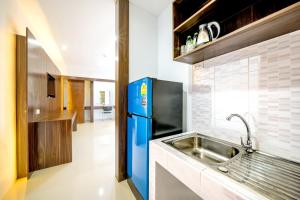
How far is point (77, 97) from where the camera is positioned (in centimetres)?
616

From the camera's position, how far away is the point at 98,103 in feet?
25.6

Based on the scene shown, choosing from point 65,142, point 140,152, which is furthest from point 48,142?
point 140,152

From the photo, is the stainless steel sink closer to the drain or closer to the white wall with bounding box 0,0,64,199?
the drain

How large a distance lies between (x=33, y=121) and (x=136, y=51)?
6.61ft

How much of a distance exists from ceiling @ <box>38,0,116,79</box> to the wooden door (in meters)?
1.43

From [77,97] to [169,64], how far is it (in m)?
5.76

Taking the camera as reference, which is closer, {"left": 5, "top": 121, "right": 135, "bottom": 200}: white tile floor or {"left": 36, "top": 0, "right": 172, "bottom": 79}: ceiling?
{"left": 5, "top": 121, "right": 135, "bottom": 200}: white tile floor

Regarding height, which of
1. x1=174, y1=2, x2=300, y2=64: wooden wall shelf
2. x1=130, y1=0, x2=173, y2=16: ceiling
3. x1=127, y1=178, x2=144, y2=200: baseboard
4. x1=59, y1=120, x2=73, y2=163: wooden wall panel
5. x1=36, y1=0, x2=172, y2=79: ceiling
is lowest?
x1=127, y1=178, x2=144, y2=200: baseboard

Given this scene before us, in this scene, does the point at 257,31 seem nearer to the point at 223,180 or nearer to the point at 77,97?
the point at 223,180

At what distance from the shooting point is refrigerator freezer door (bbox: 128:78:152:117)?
1.28 metres

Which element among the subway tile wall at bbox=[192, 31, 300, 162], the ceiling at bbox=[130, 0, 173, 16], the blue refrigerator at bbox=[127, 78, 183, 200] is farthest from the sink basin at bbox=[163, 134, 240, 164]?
the ceiling at bbox=[130, 0, 173, 16]

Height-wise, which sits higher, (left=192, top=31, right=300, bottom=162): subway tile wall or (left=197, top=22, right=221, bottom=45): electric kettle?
(left=197, top=22, right=221, bottom=45): electric kettle

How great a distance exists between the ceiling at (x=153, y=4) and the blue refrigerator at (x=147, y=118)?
1289mm

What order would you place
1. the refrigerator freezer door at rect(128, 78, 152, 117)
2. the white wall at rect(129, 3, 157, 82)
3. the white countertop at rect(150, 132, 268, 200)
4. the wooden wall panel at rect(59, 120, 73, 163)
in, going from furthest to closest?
the wooden wall panel at rect(59, 120, 73, 163)
the white wall at rect(129, 3, 157, 82)
the refrigerator freezer door at rect(128, 78, 152, 117)
the white countertop at rect(150, 132, 268, 200)
